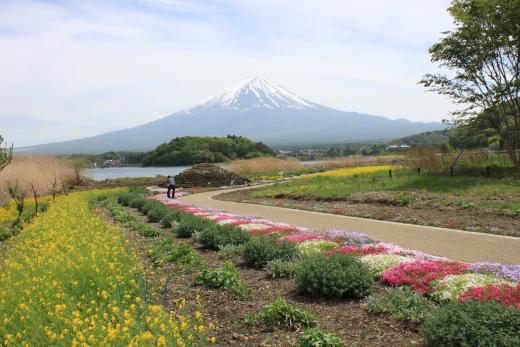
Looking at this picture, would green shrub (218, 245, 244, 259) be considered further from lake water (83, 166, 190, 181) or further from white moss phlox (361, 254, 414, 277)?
lake water (83, 166, 190, 181)

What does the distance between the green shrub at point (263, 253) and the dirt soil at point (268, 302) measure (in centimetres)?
43

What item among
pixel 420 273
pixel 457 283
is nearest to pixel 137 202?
pixel 420 273

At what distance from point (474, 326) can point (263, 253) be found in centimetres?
515

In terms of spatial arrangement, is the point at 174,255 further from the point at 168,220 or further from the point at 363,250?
the point at 168,220

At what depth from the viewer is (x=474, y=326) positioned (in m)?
4.39

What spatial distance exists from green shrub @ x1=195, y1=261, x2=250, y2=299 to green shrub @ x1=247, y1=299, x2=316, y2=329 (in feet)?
3.88

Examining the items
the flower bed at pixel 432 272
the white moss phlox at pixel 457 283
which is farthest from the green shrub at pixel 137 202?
the white moss phlox at pixel 457 283

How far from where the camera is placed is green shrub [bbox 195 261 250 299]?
7312 millimetres

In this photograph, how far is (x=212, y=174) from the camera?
138ft

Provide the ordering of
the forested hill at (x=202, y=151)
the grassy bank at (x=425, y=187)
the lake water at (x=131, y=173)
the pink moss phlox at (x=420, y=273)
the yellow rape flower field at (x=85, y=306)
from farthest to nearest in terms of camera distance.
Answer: the forested hill at (x=202, y=151) < the lake water at (x=131, y=173) < the grassy bank at (x=425, y=187) < the pink moss phlox at (x=420, y=273) < the yellow rape flower field at (x=85, y=306)

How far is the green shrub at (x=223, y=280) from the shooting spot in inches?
288

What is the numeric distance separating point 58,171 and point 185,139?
224ft

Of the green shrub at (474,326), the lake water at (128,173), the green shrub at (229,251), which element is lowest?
the lake water at (128,173)

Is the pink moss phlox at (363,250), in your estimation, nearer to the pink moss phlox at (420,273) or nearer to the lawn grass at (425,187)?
the pink moss phlox at (420,273)
